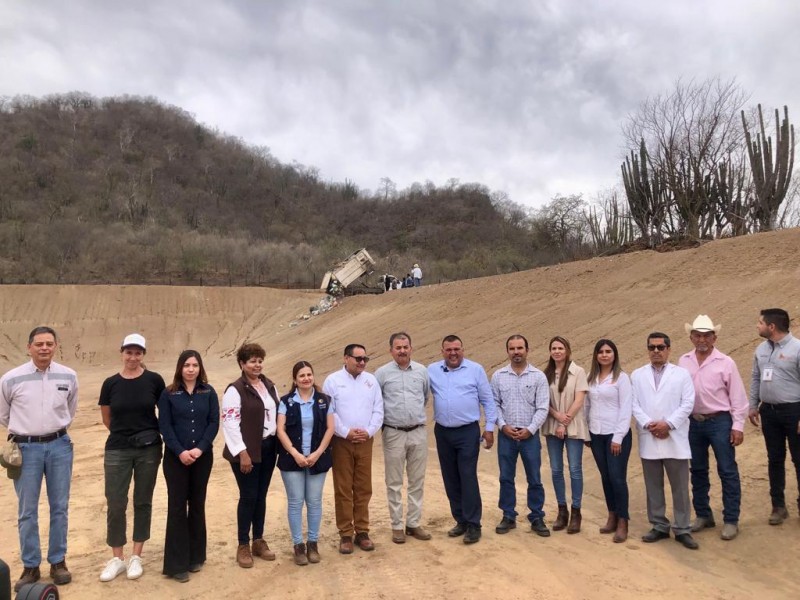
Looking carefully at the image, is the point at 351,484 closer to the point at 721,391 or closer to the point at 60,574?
the point at 60,574

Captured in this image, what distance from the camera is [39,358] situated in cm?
463

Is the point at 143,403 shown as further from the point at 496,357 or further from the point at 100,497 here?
the point at 496,357

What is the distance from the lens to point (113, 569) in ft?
15.3

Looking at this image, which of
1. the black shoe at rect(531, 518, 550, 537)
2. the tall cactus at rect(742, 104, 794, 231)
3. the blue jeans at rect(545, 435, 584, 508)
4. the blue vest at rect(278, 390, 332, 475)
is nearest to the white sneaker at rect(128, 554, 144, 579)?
the blue vest at rect(278, 390, 332, 475)

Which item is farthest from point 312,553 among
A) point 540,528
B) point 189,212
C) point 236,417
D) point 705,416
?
point 189,212

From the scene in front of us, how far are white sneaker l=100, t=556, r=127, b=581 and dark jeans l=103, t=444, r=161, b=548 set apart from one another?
121mm

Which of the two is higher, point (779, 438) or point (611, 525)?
point (779, 438)

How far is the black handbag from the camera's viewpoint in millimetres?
4688

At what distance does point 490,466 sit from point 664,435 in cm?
388

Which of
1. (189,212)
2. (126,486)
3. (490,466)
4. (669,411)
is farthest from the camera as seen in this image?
(189,212)

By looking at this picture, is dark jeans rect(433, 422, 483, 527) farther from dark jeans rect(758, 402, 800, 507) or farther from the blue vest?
dark jeans rect(758, 402, 800, 507)

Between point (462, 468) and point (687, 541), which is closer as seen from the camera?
point (687, 541)

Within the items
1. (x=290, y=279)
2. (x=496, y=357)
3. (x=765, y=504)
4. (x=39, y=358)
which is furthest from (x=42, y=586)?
(x=290, y=279)

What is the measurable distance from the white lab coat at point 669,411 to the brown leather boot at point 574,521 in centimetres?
86
